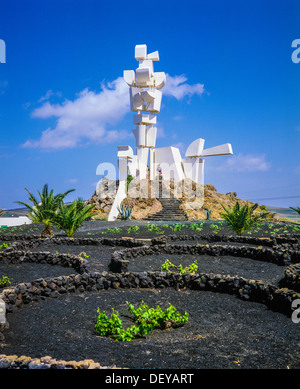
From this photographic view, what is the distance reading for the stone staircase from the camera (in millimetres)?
24328

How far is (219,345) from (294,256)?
6.42 m

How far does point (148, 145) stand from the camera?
2936cm

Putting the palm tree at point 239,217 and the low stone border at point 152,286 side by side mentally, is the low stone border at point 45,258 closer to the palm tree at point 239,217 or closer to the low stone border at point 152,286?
the low stone border at point 152,286

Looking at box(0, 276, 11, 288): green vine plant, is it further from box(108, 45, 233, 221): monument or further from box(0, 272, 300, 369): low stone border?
box(108, 45, 233, 221): monument

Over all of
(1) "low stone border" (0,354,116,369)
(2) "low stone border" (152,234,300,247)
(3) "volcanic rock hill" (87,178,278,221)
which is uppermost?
(3) "volcanic rock hill" (87,178,278,221)

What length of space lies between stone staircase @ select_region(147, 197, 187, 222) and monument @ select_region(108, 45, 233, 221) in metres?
2.95

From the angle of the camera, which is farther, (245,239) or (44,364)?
(245,239)

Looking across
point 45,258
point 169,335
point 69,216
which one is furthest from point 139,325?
point 69,216

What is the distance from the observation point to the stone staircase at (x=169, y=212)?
24328mm

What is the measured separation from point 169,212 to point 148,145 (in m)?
6.59

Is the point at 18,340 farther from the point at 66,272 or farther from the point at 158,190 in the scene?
the point at 158,190

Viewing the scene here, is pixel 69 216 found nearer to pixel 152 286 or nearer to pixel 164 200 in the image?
pixel 152 286

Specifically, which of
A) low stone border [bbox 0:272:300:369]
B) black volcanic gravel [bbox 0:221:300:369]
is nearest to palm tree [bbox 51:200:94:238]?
low stone border [bbox 0:272:300:369]

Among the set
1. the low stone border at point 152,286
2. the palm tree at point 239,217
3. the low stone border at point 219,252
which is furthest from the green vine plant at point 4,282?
the palm tree at point 239,217
